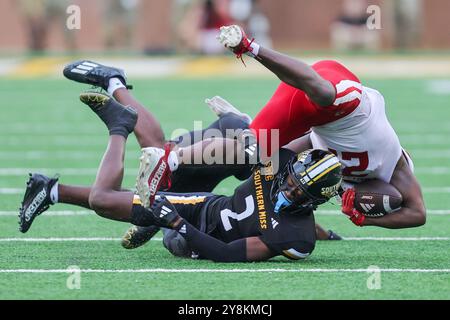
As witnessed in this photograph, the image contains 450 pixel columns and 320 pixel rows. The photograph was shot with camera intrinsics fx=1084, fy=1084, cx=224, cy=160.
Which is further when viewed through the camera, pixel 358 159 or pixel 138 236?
pixel 358 159

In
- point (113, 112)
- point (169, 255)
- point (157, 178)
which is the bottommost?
point (169, 255)

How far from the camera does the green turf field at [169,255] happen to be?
557cm

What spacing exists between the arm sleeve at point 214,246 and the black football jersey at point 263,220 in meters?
0.14

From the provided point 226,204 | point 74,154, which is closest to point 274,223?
point 226,204

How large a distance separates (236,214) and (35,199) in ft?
4.09

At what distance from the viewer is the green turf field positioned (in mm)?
5574

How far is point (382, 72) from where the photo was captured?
63.2 feet

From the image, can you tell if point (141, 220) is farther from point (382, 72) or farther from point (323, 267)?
point (382, 72)

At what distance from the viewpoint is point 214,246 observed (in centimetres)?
633

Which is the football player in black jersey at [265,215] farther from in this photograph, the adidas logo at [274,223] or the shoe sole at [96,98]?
the shoe sole at [96,98]

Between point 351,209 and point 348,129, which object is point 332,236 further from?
point 348,129

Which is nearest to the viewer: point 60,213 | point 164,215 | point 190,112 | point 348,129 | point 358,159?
point 164,215

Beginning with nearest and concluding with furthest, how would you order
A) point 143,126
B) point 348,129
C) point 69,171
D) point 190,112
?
point 348,129
point 143,126
point 69,171
point 190,112
